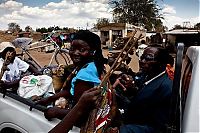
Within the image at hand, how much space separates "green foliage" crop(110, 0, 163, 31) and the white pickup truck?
2754 cm

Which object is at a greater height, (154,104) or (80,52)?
(80,52)

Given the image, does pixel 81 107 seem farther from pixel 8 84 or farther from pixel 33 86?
pixel 8 84

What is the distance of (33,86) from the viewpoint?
277cm

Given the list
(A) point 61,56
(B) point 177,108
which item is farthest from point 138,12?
(B) point 177,108

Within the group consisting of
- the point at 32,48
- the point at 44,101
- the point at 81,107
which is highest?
the point at 32,48

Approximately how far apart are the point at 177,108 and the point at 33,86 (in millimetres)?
1643

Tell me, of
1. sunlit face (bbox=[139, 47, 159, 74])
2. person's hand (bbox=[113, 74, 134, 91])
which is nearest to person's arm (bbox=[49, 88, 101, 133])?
sunlit face (bbox=[139, 47, 159, 74])

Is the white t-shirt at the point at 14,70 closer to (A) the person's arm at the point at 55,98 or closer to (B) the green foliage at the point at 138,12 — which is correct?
(A) the person's arm at the point at 55,98

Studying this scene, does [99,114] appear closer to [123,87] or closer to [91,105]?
[91,105]

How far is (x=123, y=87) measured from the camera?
304 cm

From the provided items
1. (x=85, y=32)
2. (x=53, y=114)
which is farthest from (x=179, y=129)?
(x=85, y=32)

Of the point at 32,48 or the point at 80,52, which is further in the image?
the point at 32,48

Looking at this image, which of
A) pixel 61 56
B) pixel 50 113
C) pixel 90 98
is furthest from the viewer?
pixel 61 56

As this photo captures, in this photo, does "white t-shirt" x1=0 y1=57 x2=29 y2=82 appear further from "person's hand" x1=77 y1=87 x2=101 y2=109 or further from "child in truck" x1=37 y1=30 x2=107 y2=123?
"person's hand" x1=77 y1=87 x2=101 y2=109
